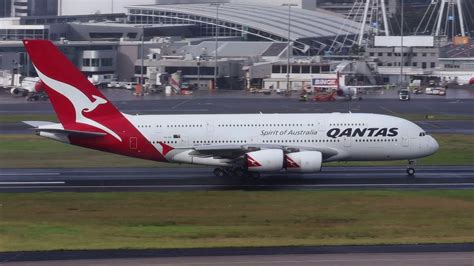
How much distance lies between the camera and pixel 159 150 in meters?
55.3

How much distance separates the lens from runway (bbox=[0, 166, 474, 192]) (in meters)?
51.6

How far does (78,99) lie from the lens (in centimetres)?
5450

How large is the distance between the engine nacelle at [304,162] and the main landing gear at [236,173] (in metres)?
2.09

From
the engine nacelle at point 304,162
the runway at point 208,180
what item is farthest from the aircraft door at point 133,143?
the engine nacelle at point 304,162

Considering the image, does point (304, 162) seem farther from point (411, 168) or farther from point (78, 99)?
point (78, 99)

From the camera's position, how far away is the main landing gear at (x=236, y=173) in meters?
54.3

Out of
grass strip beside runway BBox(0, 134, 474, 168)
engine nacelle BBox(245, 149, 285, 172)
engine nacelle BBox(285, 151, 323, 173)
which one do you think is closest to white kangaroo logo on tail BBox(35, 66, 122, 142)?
grass strip beside runway BBox(0, 134, 474, 168)

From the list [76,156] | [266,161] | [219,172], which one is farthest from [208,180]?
[76,156]

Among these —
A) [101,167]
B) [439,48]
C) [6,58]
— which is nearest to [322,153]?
[101,167]

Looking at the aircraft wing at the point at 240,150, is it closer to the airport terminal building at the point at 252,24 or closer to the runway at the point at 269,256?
the runway at the point at 269,256

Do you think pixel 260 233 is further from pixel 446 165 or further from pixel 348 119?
pixel 446 165

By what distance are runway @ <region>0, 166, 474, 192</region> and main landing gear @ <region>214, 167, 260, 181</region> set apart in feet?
1.08

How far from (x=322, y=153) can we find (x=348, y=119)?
103 inches

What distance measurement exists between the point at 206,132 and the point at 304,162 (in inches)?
230
